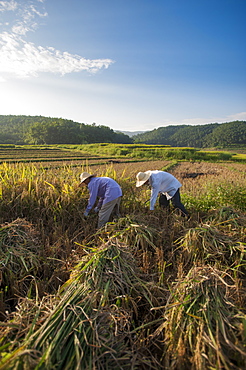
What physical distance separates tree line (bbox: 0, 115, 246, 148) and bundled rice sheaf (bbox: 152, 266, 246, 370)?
2007 inches

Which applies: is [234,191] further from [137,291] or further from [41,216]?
[41,216]

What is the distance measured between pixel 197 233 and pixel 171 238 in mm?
439

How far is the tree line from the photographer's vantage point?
5053cm

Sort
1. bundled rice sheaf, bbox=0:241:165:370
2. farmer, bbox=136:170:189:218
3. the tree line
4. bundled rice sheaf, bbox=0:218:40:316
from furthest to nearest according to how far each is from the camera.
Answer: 1. the tree line
2. farmer, bbox=136:170:189:218
3. bundled rice sheaf, bbox=0:218:40:316
4. bundled rice sheaf, bbox=0:241:165:370

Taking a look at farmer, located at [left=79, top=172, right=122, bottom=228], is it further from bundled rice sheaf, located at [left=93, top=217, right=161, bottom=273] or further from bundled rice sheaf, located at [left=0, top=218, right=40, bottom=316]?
bundled rice sheaf, located at [left=0, top=218, right=40, bottom=316]

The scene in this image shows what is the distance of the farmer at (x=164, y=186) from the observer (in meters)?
3.69

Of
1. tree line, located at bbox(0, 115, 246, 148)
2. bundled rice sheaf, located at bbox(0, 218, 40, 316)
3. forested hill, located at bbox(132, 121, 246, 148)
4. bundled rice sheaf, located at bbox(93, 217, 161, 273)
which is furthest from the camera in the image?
forested hill, located at bbox(132, 121, 246, 148)

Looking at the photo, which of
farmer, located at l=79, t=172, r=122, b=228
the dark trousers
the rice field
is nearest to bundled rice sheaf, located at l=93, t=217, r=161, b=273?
the rice field

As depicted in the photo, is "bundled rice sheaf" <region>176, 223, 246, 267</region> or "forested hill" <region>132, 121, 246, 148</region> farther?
"forested hill" <region>132, 121, 246, 148</region>

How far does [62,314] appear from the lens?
1.38 meters

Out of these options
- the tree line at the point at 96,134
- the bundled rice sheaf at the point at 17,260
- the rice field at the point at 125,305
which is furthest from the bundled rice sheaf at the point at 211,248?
the tree line at the point at 96,134

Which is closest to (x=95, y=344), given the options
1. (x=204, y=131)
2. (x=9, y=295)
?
Answer: (x=9, y=295)

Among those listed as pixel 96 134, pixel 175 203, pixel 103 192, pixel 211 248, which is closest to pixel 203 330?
pixel 211 248

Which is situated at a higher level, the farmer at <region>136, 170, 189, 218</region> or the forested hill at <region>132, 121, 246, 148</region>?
the forested hill at <region>132, 121, 246, 148</region>
